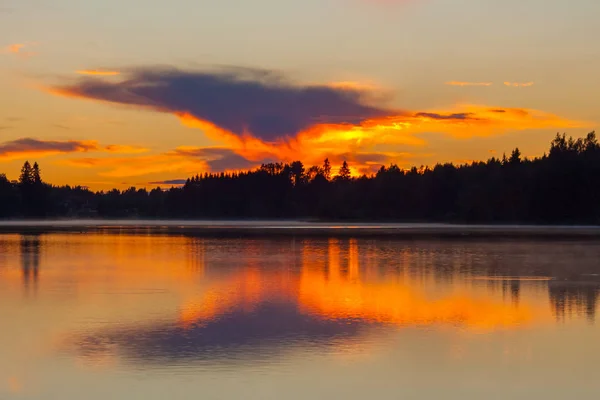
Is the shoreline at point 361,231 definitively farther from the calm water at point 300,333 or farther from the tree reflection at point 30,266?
the calm water at point 300,333

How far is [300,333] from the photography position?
1453cm

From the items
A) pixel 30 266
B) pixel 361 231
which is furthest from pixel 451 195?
pixel 30 266

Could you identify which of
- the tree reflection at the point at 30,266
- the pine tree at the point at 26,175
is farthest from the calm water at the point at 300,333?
the pine tree at the point at 26,175

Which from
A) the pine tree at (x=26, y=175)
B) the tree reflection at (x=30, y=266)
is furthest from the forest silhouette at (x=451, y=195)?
the tree reflection at (x=30, y=266)

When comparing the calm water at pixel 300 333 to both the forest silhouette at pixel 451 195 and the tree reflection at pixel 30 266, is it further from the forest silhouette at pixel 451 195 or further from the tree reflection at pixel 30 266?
the forest silhouette at pixel 451 195

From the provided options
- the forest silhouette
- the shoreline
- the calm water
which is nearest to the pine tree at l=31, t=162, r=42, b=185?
the forest silhouette

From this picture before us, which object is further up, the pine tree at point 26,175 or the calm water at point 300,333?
the pine tree at point 26,175

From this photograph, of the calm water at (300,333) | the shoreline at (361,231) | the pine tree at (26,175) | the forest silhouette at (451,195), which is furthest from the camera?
the pine tree at (26,175)

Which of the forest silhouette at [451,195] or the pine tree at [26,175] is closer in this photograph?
the forest silhouette at [451,195]

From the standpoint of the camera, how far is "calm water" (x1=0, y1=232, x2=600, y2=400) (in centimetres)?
1076

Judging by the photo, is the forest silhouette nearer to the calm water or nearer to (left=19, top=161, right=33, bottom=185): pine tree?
(left=19, top=161, right=33, bottom=185): pine tree

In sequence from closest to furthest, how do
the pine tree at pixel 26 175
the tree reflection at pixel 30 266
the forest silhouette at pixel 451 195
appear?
the tree reflection at pixel 30 266
the forest silhouette at pixel 451 195
the pine tree at pixel 26 175

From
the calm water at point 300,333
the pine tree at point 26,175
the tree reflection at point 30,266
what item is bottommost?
the calm water at point 300,333

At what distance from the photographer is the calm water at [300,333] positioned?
10.8 metres
